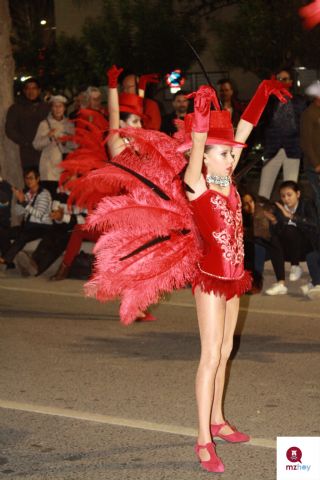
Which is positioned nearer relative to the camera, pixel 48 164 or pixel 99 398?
pixel 99 398

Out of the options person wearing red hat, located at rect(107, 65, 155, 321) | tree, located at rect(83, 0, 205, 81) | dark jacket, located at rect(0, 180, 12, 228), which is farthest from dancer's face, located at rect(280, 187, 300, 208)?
tree, located at rect(83, 0, 205, 81)

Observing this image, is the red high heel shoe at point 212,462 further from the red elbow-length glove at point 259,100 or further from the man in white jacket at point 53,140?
the man in white jacket at point 53,140

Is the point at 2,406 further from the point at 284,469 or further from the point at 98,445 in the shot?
the point at 284,469

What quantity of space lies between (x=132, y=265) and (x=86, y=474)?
1.09m

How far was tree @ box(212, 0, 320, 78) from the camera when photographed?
33.2 m

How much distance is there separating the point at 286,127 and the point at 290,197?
2135mm

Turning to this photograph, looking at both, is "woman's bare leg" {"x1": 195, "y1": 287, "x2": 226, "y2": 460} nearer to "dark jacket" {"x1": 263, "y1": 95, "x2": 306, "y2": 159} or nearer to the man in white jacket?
"dark jacket" {"x1": 263, "y1": 95, "x2": 306, "y2": 159}

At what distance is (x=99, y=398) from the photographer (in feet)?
21.1

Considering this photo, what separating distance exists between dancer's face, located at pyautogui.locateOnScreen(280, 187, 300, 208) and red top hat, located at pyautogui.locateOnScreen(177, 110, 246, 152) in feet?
17.6

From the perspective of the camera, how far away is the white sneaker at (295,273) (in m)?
10.7

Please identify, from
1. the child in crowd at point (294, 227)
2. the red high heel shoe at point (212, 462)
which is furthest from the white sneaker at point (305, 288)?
the red high heel shoe at point (212, 462)

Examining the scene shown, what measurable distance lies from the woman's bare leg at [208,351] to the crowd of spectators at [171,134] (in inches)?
141

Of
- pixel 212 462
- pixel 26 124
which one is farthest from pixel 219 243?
pixel 26 124

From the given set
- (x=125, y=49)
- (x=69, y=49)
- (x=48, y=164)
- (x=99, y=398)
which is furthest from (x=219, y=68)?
(x=99, y=398)
